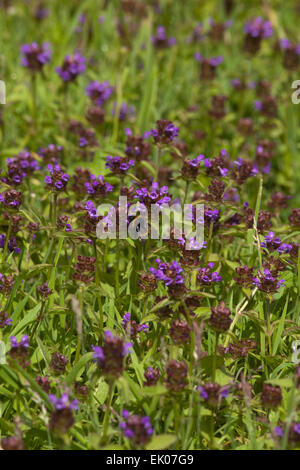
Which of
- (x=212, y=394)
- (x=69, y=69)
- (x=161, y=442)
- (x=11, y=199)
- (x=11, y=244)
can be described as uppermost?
(x=69, y=69)

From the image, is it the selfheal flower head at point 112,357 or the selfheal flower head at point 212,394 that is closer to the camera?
the selfheal flower head at point 112,357

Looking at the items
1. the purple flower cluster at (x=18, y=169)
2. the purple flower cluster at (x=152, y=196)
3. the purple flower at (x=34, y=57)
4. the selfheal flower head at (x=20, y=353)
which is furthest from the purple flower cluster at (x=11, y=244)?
the purple flower at (x=34, y=57)

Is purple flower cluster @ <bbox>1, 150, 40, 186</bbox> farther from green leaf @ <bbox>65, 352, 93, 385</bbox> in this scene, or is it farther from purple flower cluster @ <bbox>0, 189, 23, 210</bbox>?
green leaf @ <bbox>65, 352, 93, 385</bbox>

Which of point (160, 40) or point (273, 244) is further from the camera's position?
point (160, 40)

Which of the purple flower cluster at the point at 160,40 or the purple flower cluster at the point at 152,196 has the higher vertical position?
the purple flower cluster at the point at 160,40

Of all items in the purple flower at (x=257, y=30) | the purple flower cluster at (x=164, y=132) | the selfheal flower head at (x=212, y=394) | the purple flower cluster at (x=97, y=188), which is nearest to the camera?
the selfheal flower head at (x=212, y=394)

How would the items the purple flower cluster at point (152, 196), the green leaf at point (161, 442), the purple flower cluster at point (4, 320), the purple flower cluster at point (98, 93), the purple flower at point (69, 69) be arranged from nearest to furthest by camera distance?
the green leaf at point (161, 442) → the purple flower cluster at point (4, 320) → the purple flower cluster at point (152, 196) → the purple flower at point (69, 69) → the purple flower cluster at point (98, 93)

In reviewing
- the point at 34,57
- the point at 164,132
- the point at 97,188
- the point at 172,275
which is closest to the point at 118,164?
the point at 97,188

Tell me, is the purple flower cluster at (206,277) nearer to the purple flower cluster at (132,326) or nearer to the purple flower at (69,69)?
the purple flower cluster at (132,326)

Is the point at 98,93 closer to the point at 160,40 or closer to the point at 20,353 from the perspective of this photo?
the point at 160,40

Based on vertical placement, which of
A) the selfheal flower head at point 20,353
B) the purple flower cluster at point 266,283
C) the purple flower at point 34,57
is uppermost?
the purple flower at point 34,57
